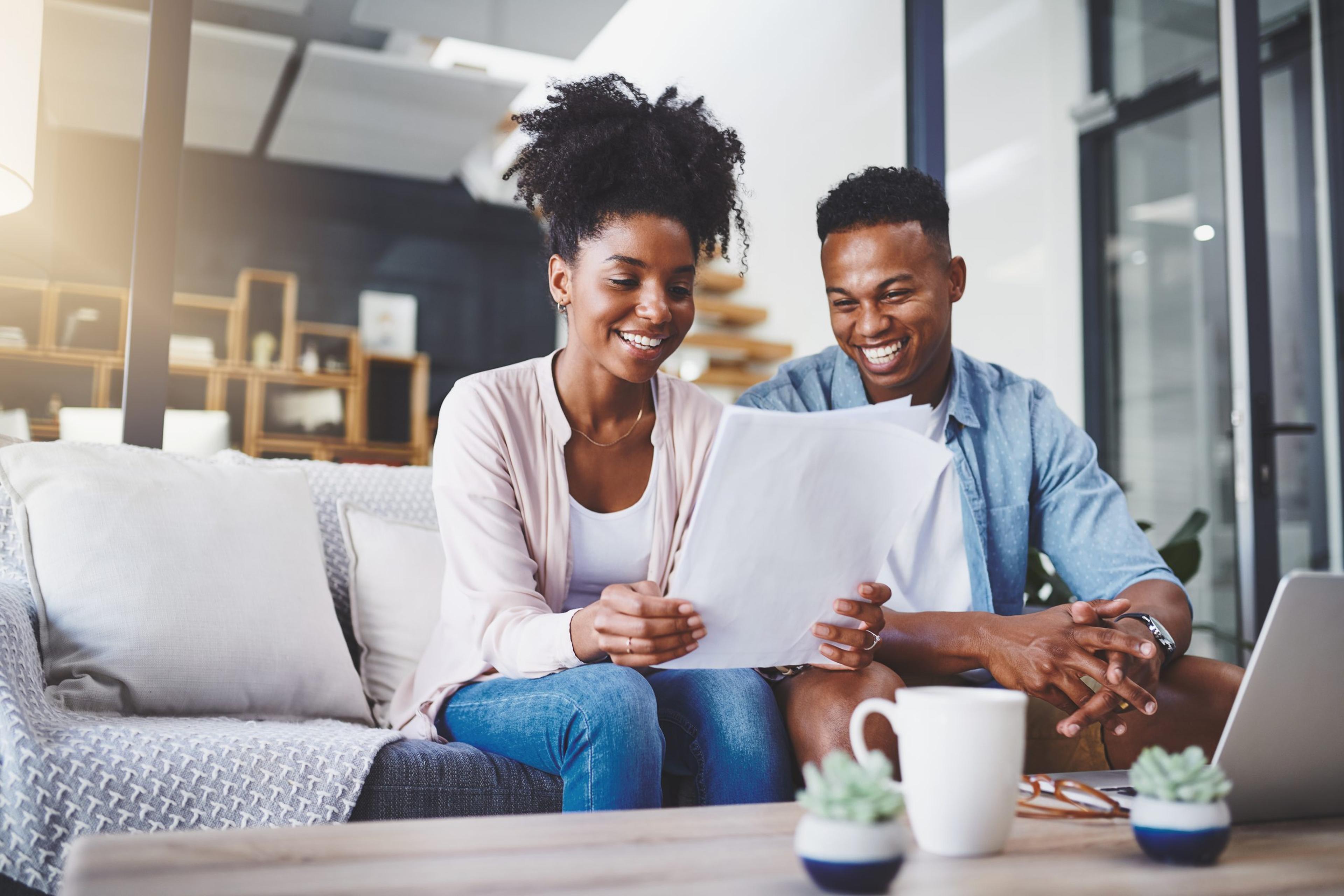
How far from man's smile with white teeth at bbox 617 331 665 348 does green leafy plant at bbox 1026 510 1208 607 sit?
37.6 inches

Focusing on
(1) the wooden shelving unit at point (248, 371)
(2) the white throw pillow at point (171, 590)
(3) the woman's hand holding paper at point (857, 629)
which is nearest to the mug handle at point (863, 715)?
(3) the woman's hand holding paper at point (857, 629)

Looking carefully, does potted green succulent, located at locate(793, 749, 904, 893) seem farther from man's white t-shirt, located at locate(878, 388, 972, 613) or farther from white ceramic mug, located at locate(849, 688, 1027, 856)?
man's white t-shirt, located at locate(878, 388, 972, 613)

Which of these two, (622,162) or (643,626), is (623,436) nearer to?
(622,162)

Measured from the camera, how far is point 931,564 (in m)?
1.30

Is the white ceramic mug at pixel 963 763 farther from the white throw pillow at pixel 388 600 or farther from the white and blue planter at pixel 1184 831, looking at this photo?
the white throw pillow at pixel 388 600

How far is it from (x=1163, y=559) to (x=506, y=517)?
1276 millimetres

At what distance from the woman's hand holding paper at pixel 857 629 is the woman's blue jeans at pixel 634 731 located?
14 cm

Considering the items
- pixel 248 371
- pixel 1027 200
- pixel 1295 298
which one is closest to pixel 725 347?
pixel 1027 200

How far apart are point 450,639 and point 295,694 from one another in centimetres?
28

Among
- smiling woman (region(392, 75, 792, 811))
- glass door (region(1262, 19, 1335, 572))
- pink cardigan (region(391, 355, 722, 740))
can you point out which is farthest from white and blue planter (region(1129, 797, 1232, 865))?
glass door (region(1262, 19, 1335, 572))

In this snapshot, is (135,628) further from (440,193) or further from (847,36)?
(440,193)

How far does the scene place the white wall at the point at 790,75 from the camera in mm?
3334

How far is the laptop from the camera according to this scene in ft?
2.48

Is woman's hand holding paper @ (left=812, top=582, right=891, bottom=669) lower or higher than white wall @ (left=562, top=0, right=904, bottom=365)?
lower
